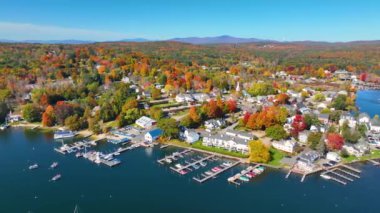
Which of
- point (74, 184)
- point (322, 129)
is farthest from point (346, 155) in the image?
point (74, 184)

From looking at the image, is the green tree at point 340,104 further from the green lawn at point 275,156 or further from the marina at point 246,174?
the marina at point 246,174

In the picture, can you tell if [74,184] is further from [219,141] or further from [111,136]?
[219,141]

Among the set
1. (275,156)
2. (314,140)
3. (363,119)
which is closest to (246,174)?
(275,156)

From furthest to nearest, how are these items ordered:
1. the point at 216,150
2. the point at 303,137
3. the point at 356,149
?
the point at 303,137 < the point at 216,150 < the point at 356,149

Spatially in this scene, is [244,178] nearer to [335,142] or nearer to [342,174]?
[342,174]

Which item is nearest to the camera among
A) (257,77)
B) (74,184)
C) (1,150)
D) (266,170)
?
(74,184)

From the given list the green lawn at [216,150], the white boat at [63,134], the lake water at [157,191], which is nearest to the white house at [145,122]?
the white boat at [63,134]
